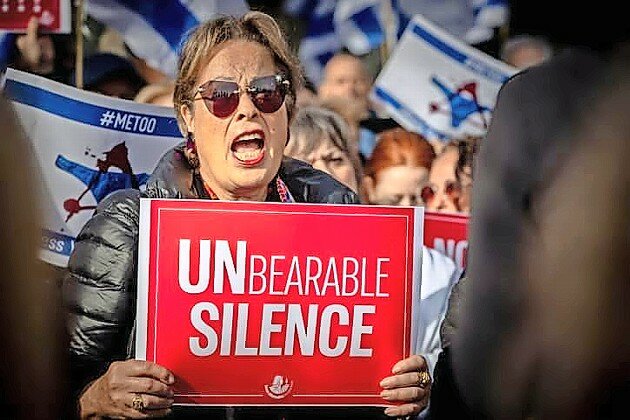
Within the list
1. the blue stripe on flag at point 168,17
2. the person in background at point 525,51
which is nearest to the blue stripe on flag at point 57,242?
the blue stripe on flag at point 168,17

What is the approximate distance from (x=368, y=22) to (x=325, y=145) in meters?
0.25

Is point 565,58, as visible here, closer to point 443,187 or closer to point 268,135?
point 443,187

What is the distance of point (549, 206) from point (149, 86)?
2.24 ft

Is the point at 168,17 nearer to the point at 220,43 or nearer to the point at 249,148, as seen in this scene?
the point at 220,43

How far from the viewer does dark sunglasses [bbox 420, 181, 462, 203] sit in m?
1.95

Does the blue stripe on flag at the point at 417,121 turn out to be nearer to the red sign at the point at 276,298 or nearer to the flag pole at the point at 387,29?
the flag pole at the point at 387,29

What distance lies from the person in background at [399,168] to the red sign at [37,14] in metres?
0.57

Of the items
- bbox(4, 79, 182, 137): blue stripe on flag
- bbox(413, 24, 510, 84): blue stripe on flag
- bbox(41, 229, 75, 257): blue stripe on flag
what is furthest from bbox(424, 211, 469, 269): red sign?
bbox(41, 229, 75, 257): blue stripe on flag

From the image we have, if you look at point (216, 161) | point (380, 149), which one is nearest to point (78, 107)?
point (216, 161)

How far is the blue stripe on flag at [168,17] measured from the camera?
170cm

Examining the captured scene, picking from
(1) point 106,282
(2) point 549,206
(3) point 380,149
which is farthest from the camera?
(3) point 380,149

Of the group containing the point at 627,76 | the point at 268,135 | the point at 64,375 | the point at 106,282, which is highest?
the point at 627,76

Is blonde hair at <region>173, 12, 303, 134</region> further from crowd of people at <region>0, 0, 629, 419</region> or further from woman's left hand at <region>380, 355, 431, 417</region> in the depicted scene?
woman's left hand at <region>380, 355, 431, 417</region>

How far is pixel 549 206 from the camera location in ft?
5.88
